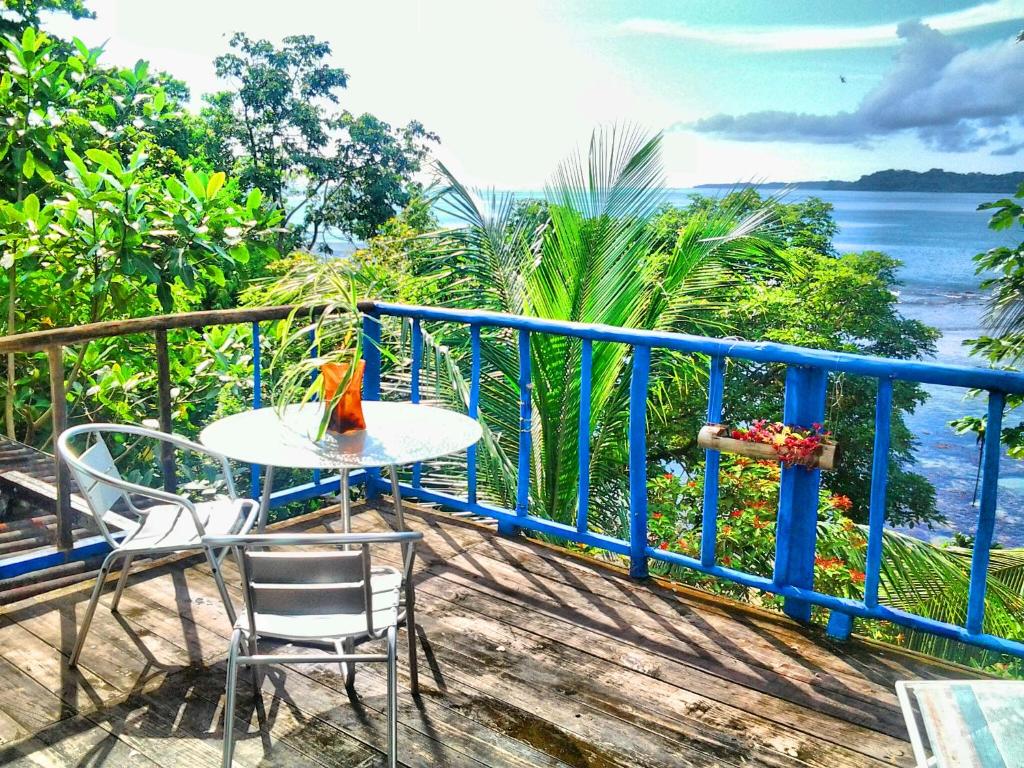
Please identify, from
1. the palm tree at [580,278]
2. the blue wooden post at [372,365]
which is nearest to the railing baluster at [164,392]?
the blue wooden post at [372,365]

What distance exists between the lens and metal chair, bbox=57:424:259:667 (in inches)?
96.6

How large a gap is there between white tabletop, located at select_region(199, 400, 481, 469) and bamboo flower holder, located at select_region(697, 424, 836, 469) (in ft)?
2.61

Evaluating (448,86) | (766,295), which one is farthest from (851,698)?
(448,86)

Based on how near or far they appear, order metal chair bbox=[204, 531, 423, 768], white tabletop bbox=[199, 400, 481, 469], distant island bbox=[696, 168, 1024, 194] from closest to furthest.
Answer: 1. metal chair bbox=[204, 531, 423, 768]
2. white tabletop bbox=[199, 400, 481, 469]
3. distant island bbox=[696, 168, 1024, 194]

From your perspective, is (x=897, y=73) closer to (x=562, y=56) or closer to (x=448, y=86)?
(x=562, y=56)

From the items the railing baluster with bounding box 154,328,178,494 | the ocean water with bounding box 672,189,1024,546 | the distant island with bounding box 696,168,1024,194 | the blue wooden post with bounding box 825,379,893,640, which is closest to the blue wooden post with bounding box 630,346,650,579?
the blue wooden post with bounding box 825,379,893,640

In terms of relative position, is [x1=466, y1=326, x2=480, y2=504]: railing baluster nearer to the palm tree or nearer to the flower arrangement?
the flower arrangement

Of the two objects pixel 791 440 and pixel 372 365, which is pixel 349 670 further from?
pixel 372 365

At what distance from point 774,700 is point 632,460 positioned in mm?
1018

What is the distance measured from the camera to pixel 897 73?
99.7ft

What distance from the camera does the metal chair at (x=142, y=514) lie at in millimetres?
2453

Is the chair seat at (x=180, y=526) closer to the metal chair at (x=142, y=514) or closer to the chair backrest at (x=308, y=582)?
the metal chair at (x=142, y=514)

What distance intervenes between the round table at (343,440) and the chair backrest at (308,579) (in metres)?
0.35

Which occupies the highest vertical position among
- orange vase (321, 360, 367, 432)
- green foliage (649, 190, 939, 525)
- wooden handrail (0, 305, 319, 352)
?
wooden handrail (0, 305, 319, 352)
